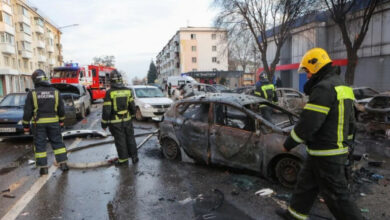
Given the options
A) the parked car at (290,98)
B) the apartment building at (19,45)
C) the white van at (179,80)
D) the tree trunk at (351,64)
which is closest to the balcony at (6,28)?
the apartment building at (19,45)

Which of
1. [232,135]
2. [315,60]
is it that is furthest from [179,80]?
[315,60]

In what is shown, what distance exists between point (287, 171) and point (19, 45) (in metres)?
51.3

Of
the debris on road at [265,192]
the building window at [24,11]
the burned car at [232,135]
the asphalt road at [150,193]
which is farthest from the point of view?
the building window at [24,11]

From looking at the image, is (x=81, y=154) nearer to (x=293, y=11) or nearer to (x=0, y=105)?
(x=0, y=105)

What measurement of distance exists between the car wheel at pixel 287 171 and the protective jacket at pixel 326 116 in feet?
4.66

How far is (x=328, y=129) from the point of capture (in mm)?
2857

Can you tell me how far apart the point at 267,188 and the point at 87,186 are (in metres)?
2.93

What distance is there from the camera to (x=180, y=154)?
19.4 feet

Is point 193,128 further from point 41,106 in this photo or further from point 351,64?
point 351,64

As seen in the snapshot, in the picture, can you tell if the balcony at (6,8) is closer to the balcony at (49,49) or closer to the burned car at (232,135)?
A: the balcony at (49,49)

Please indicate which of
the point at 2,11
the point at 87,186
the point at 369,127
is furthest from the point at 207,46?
the point at 87,186

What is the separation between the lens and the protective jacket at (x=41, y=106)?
527cm

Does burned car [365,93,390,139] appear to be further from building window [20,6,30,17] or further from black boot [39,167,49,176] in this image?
building window [20,6,30,17]

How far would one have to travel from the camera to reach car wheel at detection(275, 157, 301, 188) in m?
4.31
